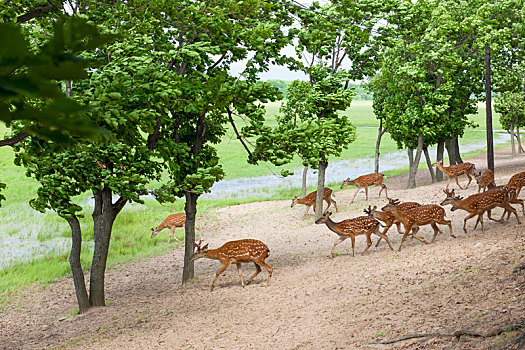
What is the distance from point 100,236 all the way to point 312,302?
16.1ft

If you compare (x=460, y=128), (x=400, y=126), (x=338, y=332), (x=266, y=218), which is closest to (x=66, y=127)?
(x=338, y=332)

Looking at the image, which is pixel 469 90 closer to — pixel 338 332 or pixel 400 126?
pixel 400 126

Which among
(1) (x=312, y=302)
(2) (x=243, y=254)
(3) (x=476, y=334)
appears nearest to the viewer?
(3) (x=476, y=334)

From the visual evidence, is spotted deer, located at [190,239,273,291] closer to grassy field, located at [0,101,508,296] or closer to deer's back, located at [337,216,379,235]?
deer's back, located at [337,216,379,235]

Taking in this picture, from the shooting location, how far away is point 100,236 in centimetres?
1066

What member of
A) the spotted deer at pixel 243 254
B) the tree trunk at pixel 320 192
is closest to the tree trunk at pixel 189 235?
the spotted deer at pixel 243 254

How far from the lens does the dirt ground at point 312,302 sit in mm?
6164

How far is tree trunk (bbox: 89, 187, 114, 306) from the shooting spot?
10500 mm

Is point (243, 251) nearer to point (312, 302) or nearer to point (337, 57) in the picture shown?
point (312, 302)

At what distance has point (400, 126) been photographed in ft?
71.6

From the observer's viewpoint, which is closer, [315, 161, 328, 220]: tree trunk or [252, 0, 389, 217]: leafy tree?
[252, 0, 389, 217]: leafy tree

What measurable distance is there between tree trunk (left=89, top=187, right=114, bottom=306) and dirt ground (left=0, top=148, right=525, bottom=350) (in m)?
0.43

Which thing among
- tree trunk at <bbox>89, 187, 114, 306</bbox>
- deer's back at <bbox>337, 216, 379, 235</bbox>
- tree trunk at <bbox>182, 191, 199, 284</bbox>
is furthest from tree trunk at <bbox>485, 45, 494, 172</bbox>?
tree trunk at <bbox>89, 187, 114, 306</bbox>

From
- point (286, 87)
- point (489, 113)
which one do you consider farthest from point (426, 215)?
point (286, 87)
